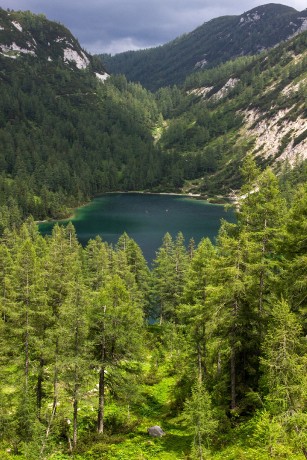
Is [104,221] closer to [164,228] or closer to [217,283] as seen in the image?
[164,228]

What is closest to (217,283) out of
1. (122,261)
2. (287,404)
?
(287,404)

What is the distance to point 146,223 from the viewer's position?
164000 mm

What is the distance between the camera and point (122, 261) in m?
67.8

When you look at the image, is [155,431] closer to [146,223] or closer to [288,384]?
[288,384]

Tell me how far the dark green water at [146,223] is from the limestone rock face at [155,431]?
86.1m

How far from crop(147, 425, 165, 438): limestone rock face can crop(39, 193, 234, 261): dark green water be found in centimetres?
8614

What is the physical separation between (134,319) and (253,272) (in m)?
9.61

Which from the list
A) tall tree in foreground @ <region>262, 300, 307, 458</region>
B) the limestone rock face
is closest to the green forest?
tall tree in foreground @ <region>262, 300, 307, 458</region>

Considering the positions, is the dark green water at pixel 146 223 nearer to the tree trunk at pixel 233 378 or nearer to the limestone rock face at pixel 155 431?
the limestone rock face at pixel 155 431

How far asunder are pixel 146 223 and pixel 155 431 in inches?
5347

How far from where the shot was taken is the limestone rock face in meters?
29.1

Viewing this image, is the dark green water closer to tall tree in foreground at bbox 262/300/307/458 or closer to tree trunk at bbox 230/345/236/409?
tree trunk at bbox 230/345/236/409

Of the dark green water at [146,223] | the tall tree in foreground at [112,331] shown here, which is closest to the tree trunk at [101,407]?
the tall tree in foreground at [112,331]

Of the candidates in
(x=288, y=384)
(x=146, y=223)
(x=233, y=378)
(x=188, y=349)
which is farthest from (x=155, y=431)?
(x=146, y=223)
